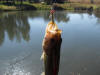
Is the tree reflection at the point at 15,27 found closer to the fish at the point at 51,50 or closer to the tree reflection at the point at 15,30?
the tree reflection at the point at 15,30

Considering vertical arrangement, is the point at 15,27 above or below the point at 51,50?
below

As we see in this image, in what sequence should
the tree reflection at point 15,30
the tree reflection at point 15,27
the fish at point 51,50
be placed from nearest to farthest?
the fish at point 51,50 → the tree reflection at point 15,30 → the tree reflection at point 15,27

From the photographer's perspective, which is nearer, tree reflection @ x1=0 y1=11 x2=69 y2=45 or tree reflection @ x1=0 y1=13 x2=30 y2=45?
tree reflection @ x1=0 y1=13 x2=30 y2=45

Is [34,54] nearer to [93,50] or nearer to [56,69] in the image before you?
[93,50]

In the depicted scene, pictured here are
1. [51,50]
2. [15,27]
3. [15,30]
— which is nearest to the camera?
[51,50]

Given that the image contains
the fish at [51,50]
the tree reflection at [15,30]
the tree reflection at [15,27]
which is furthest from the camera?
the tree reflection at [15,27]

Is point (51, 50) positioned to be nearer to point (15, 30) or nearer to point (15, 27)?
point (15, 30)

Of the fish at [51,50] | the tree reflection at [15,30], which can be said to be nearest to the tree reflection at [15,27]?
the tree reflection at [15,30]

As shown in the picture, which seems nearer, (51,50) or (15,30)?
(51,50)

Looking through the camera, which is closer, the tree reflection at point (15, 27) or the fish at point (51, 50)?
the fish at point (51, 50)

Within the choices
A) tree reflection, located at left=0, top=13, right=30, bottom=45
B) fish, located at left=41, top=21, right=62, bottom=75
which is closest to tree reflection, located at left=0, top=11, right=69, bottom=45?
tree reflection, located at left=0, top=13, right=30, bottom=45

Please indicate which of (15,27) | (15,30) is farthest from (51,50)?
(15,27)

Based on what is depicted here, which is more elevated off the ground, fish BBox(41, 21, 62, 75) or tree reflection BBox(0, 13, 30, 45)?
fish BBox(41, 21, 62, 75)

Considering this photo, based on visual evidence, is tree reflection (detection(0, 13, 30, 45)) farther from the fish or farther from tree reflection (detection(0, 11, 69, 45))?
the fish
